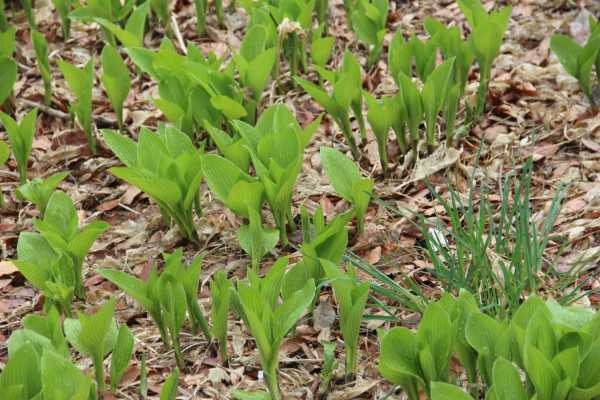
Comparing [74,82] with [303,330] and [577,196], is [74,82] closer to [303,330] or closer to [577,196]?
[303,330]

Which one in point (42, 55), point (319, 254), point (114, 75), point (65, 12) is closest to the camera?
point (319, 254)

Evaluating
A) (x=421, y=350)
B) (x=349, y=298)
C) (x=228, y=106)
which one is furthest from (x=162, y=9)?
(x=421, y=350)

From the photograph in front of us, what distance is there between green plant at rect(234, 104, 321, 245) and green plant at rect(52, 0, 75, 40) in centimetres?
133

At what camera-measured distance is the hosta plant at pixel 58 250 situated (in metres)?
2.27

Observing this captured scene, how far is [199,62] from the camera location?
2.98 meters

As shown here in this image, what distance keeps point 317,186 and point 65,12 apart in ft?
4.58

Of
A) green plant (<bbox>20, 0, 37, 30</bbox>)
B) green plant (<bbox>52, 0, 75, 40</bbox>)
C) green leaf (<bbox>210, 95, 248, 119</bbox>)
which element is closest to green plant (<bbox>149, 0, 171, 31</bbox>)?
green plant (<bbox>52, 0, 75, 40</bbox>)

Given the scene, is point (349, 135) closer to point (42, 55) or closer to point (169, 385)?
point (42, 55)

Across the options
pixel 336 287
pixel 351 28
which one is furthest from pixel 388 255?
pixel 351 28

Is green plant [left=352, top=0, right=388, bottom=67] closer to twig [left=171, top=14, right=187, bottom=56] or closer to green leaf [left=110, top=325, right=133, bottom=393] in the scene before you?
twig [left=171, top=14, right=187, bottom=56]

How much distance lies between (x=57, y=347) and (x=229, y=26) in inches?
85.1

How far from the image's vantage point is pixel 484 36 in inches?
118

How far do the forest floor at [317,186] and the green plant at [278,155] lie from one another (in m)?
0.16

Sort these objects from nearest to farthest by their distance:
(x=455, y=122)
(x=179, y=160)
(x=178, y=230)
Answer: (x=179, y=160)
(x=178, y=230)
(x=455, y=122)
